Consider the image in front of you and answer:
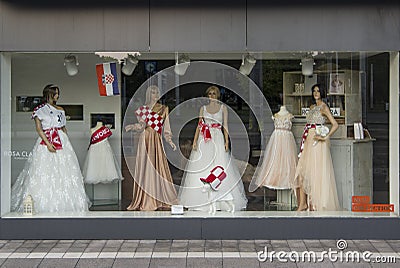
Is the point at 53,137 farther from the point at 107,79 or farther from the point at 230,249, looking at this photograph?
the point at 230,249

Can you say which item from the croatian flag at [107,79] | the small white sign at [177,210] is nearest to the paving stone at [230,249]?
the small white sign at [177,210]

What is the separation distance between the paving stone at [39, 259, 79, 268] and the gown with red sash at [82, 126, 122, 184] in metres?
2.13

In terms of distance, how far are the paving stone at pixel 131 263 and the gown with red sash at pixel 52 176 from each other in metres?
1.75

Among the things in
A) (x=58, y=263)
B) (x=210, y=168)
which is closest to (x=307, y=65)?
(x=210, y=168)

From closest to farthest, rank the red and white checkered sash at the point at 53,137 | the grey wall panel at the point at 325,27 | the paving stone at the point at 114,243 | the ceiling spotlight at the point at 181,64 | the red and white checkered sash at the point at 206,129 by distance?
the paving stone at the point at 114,243 → the grey wall panel at the point at 325,27 → the ceiling spotlight at the point at 181,64 → the red and white checkered sash at the point at 53,137 → the red and white checkered sash at the point at 206,129

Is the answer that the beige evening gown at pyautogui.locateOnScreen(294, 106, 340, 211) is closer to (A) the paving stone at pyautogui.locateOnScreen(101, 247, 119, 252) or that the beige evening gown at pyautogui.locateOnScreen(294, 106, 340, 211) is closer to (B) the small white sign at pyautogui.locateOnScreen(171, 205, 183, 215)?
(B) the small white sign at pyautogui.locateOnScreen(171, 205, 183, 215)

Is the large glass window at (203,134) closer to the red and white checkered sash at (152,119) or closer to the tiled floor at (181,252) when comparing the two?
the red and white checkered sash at (152,119)

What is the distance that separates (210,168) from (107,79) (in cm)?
178

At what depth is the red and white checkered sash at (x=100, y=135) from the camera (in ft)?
30.3

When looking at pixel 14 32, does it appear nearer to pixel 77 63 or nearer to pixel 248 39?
pixel 77 63

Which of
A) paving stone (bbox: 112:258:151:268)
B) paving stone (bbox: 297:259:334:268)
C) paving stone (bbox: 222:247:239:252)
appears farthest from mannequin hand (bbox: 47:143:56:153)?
paving stone (bbox: 297:259:334:268)

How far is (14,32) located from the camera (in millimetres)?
7832

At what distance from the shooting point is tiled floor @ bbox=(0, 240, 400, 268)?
677 cm

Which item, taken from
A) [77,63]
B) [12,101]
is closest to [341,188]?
[77,63]
